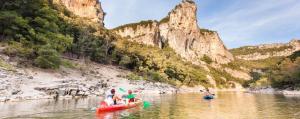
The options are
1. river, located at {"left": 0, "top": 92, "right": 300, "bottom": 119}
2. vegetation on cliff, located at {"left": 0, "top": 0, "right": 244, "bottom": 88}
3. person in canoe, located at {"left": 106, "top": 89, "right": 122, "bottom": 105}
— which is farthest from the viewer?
vegetation on cliff, located at {"left": 0, "top": 0, "right": 244, "bottom": 88}

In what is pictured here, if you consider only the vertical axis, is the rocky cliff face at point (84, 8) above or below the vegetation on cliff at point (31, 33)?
above

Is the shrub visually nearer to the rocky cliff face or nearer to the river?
the river

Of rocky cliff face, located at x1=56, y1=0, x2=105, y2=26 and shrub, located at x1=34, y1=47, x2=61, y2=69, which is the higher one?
rocky cliff face, located at x1=56, y1=0, x2=105, y2=26

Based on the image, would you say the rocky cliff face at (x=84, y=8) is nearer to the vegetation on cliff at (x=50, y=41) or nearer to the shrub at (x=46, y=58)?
the vegetation on cliff at (x=50, y=41)

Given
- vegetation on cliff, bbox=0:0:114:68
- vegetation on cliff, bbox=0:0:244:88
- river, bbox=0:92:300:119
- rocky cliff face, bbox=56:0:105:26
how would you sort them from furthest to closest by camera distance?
rocky cliff face, bbox=56:0:105:26 < vegetation on cliff, bbox=0:0:244:88 < vegetation on cliff, bbox=0:0:114:68 < river, bbox=0:92:300:119

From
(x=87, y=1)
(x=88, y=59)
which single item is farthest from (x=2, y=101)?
(x=87, y=1)

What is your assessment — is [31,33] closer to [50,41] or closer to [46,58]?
[50,41]

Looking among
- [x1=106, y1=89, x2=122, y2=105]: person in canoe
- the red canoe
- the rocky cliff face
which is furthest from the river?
the rocky cliff face

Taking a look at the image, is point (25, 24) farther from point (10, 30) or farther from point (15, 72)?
point (15, 72)

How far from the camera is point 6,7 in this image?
54.0 m

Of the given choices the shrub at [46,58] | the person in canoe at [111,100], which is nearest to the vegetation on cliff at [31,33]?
the shrub at [46,58]

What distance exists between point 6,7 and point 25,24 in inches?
213

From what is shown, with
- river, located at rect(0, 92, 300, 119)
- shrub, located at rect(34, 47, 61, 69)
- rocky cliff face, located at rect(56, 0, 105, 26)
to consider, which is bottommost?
river, located at rect(0, 92, 300, 119)

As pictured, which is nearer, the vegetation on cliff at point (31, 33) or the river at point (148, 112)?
the river at point (148, 112)
